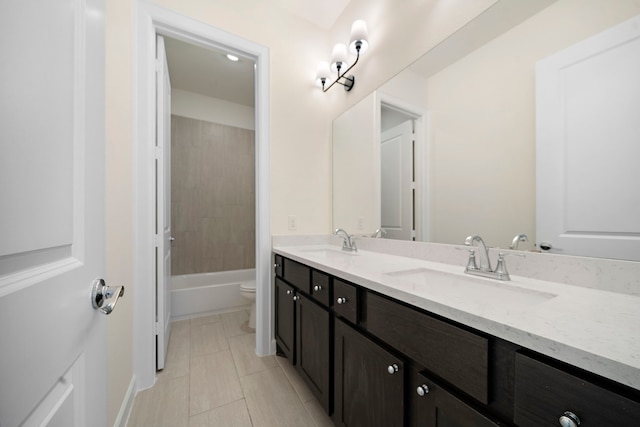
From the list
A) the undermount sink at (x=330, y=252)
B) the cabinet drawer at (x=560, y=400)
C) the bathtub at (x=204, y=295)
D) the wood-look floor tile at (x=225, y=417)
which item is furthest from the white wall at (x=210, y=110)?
the cabinet drawer at (x=560, y=400)

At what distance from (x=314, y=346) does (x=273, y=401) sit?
0.45m

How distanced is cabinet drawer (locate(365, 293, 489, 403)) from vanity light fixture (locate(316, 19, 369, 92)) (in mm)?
1662

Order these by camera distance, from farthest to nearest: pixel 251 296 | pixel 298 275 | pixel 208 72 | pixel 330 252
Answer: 1. pixel 208 72
2. pixel 251 296
3. pixel 330 252
4. pixel 298 275

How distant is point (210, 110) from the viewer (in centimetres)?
311

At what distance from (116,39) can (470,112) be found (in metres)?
1.82

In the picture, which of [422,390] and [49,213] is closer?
[49,213]

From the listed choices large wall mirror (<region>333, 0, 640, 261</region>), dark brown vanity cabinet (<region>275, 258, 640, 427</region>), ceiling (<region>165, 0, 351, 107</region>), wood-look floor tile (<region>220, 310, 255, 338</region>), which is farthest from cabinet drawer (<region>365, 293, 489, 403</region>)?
ceiling (<region>165, 0, 351, 107</region>)

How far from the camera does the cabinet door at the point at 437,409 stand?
0.54 m

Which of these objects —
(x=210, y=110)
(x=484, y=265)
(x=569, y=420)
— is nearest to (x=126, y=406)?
(x=569, y=420)

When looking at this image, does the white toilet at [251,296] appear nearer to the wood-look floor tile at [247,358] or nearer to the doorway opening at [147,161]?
the wood-look floor tile at [247,358]

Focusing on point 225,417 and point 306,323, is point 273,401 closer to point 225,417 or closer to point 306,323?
point 225,417

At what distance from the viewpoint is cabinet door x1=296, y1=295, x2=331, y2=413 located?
110 cm

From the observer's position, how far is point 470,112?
1119 mm

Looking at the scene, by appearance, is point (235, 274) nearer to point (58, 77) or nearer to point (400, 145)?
point (400, 145)
